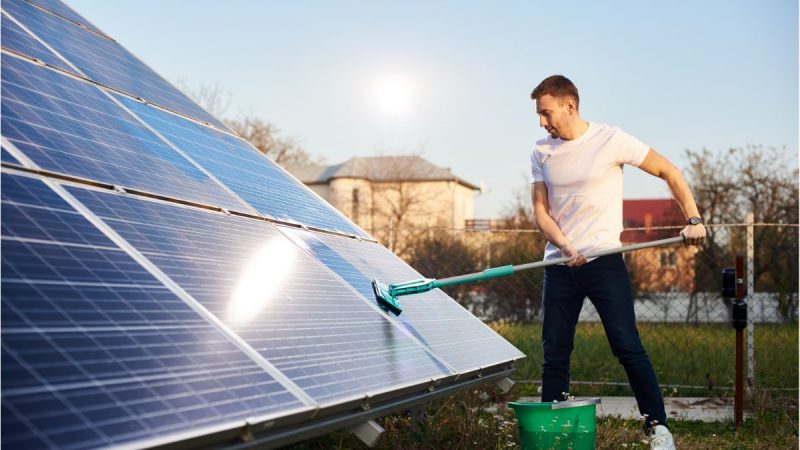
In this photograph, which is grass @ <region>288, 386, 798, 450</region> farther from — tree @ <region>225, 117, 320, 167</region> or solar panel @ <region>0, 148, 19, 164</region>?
tree @ <region>225, 117, 320, 167</region>

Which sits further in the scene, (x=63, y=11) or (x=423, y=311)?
(x=63, y=11)

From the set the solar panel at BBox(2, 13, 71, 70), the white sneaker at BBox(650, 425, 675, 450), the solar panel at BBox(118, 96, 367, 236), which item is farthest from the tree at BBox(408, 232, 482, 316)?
the solar panel at BBox(2, 13, 71, 70)

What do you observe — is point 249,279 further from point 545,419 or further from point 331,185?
point 331,185

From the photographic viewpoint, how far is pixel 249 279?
11.3 ft

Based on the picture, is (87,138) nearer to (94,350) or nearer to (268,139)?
(94,350)

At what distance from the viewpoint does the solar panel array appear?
86.6 inches

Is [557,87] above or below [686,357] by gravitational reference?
above

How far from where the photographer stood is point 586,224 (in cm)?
514

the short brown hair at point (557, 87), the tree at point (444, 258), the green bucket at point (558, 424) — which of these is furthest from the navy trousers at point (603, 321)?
the tree at point (444, 258)

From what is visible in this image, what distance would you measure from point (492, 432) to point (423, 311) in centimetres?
80

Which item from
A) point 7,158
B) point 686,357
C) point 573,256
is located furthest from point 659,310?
point 7,158

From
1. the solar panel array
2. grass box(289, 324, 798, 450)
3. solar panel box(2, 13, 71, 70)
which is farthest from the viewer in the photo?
grass box(289, 324, 798, 450)

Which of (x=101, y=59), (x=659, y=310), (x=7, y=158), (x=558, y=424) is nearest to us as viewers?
(x=7, y=158)

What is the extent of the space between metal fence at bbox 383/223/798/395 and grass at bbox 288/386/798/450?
5.90 ft
